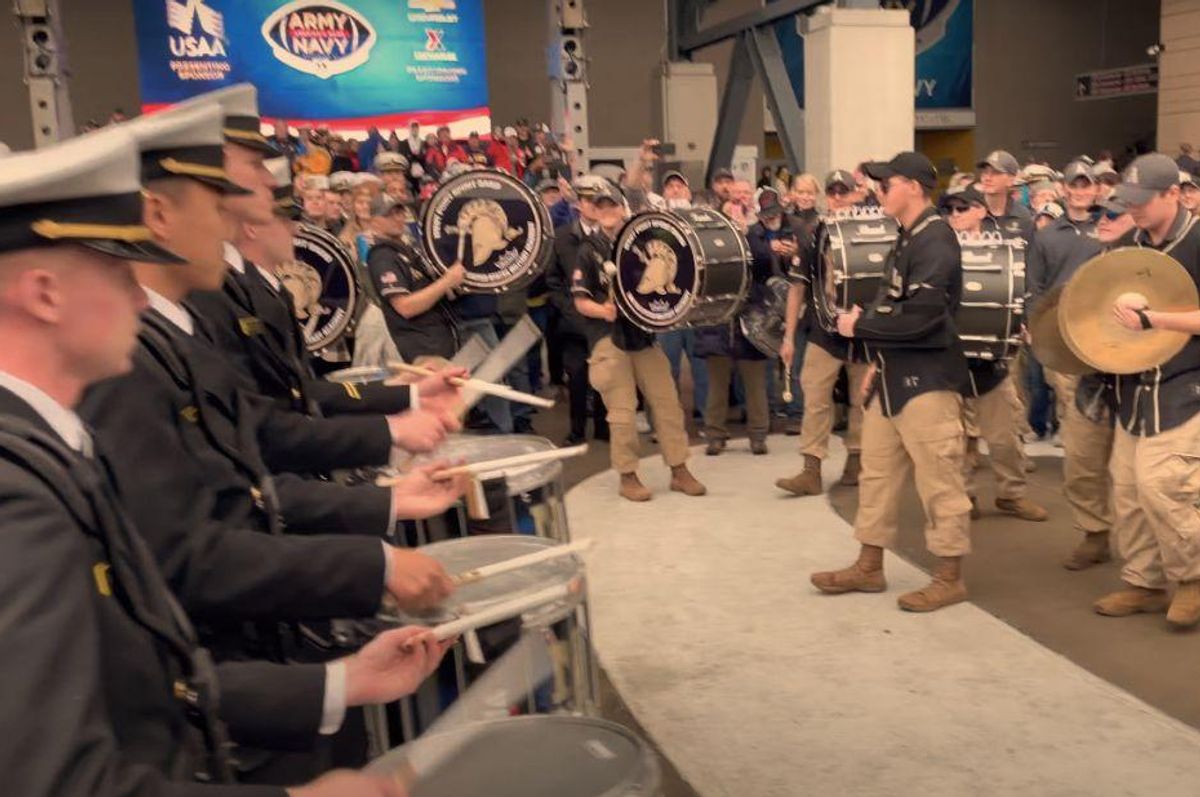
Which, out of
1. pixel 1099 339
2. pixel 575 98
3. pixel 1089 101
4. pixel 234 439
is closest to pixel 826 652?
pixel 1099 339

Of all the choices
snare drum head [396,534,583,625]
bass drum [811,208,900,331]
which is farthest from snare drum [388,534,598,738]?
bass drum [811,208,900,331]

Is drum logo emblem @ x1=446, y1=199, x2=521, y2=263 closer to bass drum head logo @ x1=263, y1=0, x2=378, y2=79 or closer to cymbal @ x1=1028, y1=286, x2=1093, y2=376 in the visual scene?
cymbal @ x1=1028, y1=286, x2=1093, y2=376

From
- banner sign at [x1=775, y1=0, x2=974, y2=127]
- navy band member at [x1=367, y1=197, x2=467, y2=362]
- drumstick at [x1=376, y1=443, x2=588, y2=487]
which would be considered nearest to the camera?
drumstick at [x1=376, y1=443, x2=588, y2=487]

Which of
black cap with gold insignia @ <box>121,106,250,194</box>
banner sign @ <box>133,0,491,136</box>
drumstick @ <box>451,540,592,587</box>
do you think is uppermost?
banner sign @ <box>133,0,491,136</box>

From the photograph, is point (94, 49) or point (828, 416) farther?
point (94, 49)

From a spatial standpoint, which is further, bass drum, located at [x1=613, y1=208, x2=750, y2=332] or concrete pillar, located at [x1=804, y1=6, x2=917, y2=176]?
concrete pillar, located at [x1=804, y1=6, x2=917, y2=176]

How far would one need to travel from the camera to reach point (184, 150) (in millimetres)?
1988

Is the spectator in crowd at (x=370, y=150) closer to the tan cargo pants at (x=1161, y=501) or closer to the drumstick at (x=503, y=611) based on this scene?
the tan cargo pants at (x=1161, y=501)

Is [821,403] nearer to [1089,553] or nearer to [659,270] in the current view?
[659,270]

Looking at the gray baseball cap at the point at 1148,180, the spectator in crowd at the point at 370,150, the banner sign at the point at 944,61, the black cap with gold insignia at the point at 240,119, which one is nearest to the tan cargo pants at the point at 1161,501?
the gray baseball cap at the point at 1148,180

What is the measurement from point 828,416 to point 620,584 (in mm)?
1929

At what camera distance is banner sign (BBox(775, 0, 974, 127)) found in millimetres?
21750

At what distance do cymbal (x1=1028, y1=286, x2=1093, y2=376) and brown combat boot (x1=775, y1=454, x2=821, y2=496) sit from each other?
1732 millimetres

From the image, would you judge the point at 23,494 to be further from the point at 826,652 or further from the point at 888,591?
the point at 888,591
